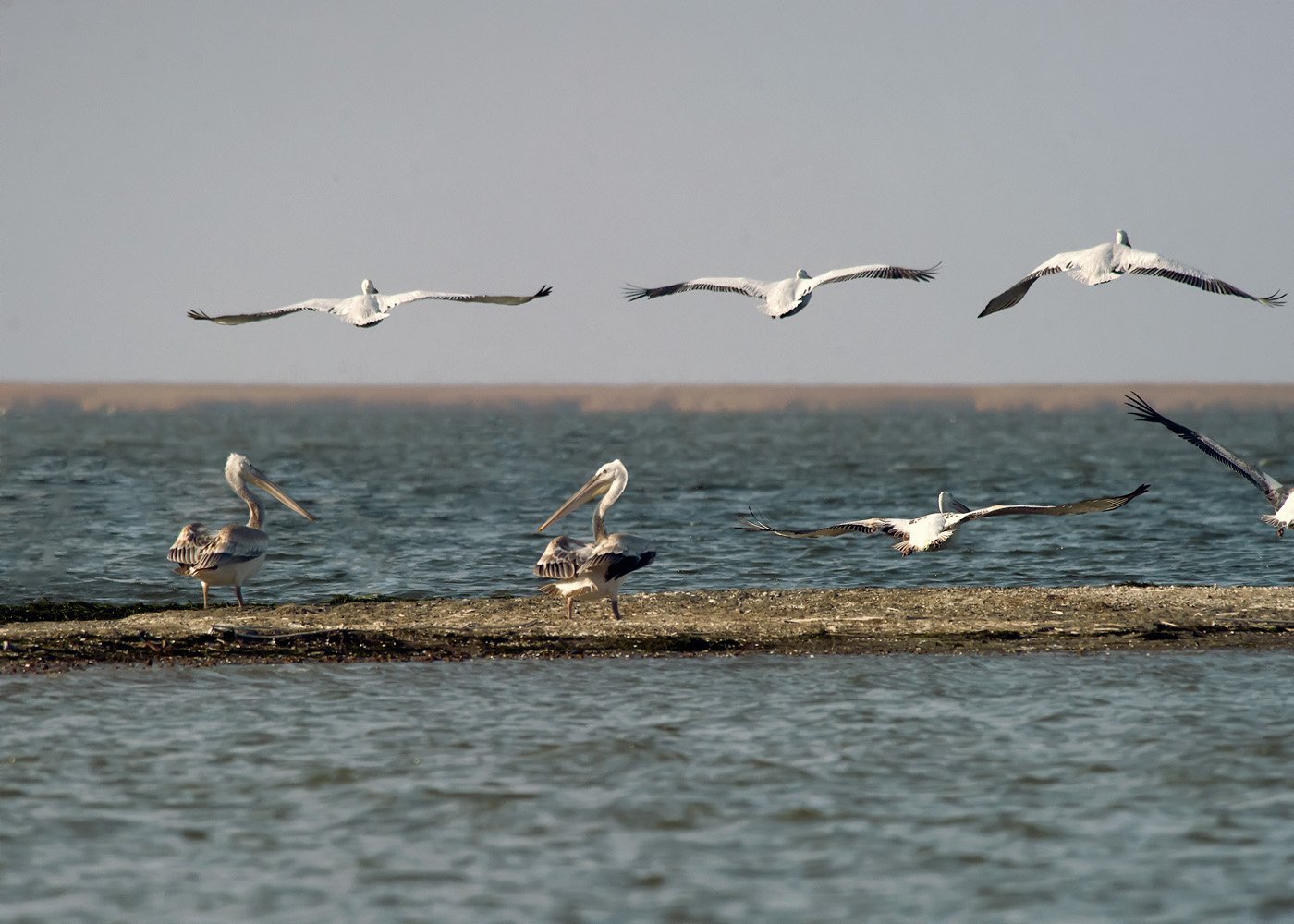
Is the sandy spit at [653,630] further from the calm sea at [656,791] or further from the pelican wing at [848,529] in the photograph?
the pelican wing at [848,529]

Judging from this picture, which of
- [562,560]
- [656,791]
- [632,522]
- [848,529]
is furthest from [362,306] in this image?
[632,522]

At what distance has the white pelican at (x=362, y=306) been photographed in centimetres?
1324

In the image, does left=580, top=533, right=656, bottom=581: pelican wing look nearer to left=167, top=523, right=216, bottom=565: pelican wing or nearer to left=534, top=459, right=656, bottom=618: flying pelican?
left=534, top=459, right=656, bottom=618: flying pelican

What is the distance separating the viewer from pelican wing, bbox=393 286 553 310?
1260cm

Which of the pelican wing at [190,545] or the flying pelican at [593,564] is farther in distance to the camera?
the pelican wing at [190,545]

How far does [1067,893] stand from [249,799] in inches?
189

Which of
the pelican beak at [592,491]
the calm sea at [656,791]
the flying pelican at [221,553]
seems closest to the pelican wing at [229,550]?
the flying pelican at [221,553]

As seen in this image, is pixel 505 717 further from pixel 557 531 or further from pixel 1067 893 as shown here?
pixel 557 531

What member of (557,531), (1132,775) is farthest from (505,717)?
(557,531)

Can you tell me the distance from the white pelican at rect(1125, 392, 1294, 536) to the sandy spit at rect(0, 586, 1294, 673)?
1.49 metres

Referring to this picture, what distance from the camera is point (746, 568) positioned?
66.1 ft

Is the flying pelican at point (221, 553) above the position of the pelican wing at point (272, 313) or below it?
below

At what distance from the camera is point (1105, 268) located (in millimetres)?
12773

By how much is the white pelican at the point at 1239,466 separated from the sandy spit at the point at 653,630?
1494mm
